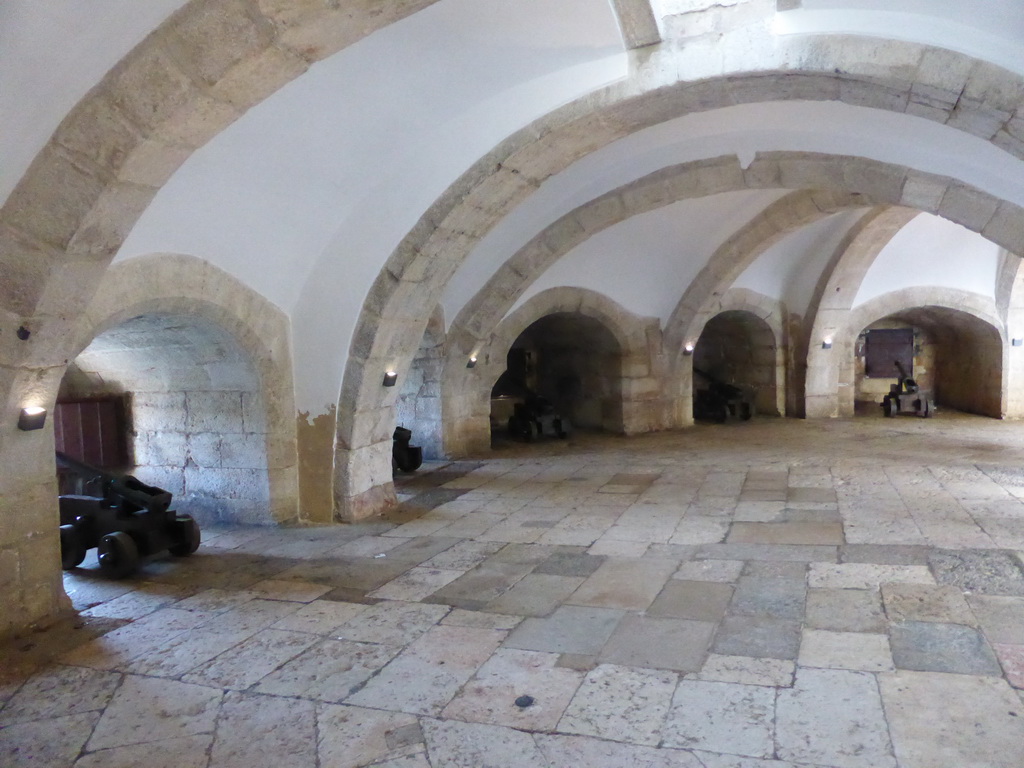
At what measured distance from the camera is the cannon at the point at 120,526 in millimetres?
4496

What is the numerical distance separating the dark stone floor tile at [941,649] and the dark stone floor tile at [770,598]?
44cm

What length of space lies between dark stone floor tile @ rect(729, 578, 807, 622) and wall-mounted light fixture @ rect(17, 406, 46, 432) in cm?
342

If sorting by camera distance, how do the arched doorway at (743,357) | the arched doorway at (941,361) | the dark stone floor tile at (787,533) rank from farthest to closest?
the arched doorway at (743,357), the arched doorway at (941,361), the dark stone floor tile at (787,533)

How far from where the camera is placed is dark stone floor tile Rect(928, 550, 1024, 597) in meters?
3.72

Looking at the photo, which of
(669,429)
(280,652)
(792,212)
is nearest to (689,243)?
(792,212)

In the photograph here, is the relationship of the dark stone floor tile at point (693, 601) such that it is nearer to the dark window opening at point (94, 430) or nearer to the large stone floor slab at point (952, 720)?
the large stone floor slab at point (952, 720)

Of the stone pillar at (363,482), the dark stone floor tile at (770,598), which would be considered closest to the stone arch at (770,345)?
the stone pillar at (363,482)

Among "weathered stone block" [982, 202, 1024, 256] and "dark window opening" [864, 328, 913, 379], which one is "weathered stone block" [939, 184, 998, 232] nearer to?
"weathered stone block" [982, 202, 1024, 256]

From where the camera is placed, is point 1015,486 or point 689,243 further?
point 689,243

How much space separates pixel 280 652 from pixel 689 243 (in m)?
7.35

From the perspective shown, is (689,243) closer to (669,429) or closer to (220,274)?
(669,429)

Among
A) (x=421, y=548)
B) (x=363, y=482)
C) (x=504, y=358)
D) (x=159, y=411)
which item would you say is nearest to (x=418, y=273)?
(x=363, y=482)

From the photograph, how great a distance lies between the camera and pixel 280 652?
3.32 metres

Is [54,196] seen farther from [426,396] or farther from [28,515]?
[426,396]
